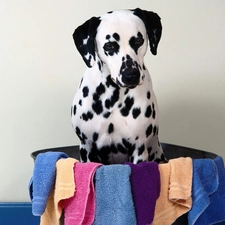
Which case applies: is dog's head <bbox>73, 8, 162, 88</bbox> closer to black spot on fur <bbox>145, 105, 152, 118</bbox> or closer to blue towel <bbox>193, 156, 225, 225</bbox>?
black spot on fur <bbox>145, 105, 152, 118</bbox>

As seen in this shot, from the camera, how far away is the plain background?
56.9 inches

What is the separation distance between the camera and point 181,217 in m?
0.90

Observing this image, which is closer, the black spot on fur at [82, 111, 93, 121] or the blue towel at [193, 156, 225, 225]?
the blue towel at [193, 156, 225, 225]

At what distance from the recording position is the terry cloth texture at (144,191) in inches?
32.4

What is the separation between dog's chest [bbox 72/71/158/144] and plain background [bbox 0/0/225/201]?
1.53ft

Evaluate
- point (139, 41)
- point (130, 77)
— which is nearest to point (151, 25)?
point (139, 41)

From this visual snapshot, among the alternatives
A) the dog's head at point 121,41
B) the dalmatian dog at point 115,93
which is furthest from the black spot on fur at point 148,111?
the dog's head at point 121,41

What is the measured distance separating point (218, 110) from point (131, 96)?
596 millimetres

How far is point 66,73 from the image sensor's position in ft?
4.82

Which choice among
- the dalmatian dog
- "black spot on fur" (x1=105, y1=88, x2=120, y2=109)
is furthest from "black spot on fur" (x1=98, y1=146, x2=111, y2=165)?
"black spot on fur" (x1=105, y1=88, x2=120, y2=109)

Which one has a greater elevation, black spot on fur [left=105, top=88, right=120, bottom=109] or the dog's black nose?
the dog's black nose

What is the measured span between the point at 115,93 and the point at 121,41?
0.13 meters

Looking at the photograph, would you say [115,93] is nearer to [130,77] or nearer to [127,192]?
[130,77]

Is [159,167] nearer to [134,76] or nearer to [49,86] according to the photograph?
[134,76]
